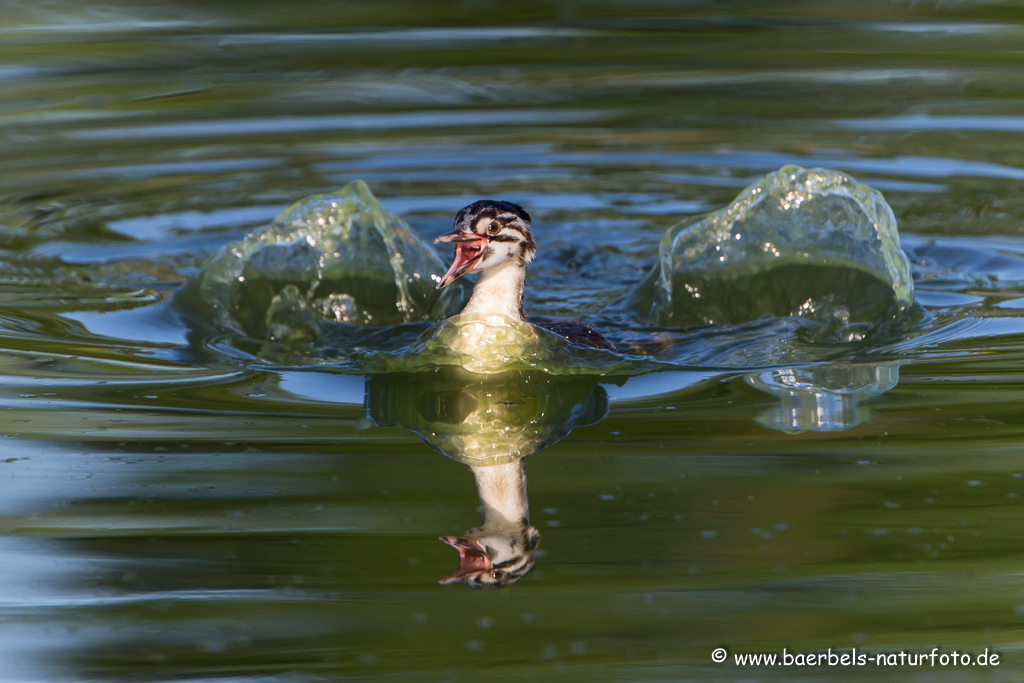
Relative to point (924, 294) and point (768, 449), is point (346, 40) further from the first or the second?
point (768, 449)

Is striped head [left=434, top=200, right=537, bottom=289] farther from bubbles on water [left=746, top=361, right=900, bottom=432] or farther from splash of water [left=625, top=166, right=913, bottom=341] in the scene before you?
splash of water [left=625, top=166, right=913, bottom=341]

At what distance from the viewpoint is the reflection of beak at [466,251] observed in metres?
5.90

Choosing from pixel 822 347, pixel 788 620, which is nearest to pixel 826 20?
pixel 822 347

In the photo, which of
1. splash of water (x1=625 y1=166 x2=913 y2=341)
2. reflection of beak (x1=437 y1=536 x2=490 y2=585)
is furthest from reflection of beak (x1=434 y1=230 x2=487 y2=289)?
reflection of beak (x1=437 y1=536 x2=490 y2=585)

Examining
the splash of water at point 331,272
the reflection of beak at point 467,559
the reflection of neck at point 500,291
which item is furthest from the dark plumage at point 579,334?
the reflection of beak at point 467,559

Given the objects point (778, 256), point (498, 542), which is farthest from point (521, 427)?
point (778, 256)

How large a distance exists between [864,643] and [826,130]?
26.8 feet

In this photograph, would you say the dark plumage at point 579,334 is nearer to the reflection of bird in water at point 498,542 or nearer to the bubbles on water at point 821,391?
the bubbles on water at point 821,391

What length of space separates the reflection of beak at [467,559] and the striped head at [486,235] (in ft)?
6.72

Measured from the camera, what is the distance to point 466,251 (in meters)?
6.02

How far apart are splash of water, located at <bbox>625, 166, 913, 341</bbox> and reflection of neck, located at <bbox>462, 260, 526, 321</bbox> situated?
4.79 feet

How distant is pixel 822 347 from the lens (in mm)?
6406

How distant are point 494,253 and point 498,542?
7.27 ft

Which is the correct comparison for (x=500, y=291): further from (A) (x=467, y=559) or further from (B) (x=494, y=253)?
(A) (x=467, y=559)
